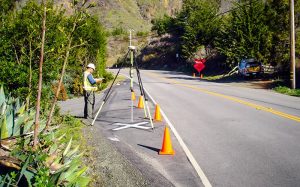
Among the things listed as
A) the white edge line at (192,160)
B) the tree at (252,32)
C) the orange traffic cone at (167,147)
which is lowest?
the white edge line at (192,160)

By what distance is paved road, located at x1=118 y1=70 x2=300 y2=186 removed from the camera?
7.38 meters

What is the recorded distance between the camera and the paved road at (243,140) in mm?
7379

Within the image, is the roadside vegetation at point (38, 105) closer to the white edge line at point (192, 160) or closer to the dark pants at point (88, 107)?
the dark pants at point (88, 107)

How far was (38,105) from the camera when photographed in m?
4.89

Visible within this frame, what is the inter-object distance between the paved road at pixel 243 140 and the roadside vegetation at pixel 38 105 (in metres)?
2.79

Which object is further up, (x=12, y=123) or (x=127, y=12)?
(x=127, y=12)

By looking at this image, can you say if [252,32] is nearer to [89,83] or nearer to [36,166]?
[89,83]

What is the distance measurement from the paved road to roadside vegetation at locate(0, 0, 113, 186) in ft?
9.14

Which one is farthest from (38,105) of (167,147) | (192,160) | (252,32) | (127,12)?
(127,12)

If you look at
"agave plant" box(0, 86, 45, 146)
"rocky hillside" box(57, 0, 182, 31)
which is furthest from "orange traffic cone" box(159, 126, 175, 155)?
"rocky hillside" box(57, 0, 182, 31)

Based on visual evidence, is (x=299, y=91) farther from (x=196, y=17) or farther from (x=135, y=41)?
(x=135, y=41)

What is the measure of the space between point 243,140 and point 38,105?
6.69 metres

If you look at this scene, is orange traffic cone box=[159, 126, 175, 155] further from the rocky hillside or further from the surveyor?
the rocky hillside

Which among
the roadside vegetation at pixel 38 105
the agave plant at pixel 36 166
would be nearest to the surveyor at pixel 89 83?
the roadside vegetation at pixel 38 105
